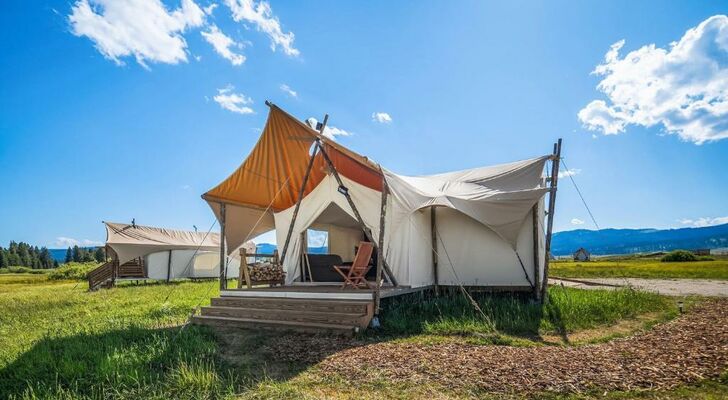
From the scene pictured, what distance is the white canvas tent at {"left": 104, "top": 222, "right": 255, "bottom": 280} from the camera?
16.1 metres

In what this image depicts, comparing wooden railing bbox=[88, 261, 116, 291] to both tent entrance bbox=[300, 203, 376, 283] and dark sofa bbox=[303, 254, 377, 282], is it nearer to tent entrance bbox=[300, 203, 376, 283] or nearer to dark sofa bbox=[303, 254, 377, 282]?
tent entrance bbox=[300, 203, 376, 283]

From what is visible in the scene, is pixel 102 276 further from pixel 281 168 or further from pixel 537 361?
pixel 537 361

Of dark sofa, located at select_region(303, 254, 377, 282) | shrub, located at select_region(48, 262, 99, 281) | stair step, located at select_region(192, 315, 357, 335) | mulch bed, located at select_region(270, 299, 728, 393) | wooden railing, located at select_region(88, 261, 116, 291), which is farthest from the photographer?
shrub, located at select_region(48, 262, 99, 281)

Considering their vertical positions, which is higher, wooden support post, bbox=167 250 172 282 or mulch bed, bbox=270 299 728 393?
wooden support post, bbox=167 250 172 282

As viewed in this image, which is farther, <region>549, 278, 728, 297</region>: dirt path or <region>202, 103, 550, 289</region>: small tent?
<region>549, 278, 728, 297</region>: dirt path

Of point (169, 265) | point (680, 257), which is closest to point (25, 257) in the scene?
point (169, 265)

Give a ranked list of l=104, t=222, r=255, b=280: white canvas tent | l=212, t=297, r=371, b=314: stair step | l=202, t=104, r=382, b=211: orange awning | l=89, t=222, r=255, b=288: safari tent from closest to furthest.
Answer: l=212, t=297, r=371, b=314: stair step → l=202, t=104, r=382, b=211: orange awning → l=89, t=222, r=255, b=288: safari tent → l=104, t=222, r=255, b=280: white canvas tent

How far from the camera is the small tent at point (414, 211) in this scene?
7023 mm

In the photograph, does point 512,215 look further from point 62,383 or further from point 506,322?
point 62,383

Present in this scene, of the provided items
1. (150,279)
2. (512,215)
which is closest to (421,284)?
(512,215)

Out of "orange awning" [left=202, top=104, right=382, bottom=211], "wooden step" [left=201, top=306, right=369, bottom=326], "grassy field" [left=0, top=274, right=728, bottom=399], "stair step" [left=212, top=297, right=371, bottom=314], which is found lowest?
"grassy field" [left=0, top=274, right=728, bottom=399]

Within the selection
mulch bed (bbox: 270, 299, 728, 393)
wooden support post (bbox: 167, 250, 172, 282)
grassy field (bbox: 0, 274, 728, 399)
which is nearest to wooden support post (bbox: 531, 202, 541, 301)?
grassy field (bbox: 0, 274, 728, 399)

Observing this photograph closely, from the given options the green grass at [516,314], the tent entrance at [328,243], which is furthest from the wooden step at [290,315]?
the tent entrance at [328,243]

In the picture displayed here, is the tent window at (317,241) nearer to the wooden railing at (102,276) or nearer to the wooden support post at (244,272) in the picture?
the wooden support post at (244,272)
